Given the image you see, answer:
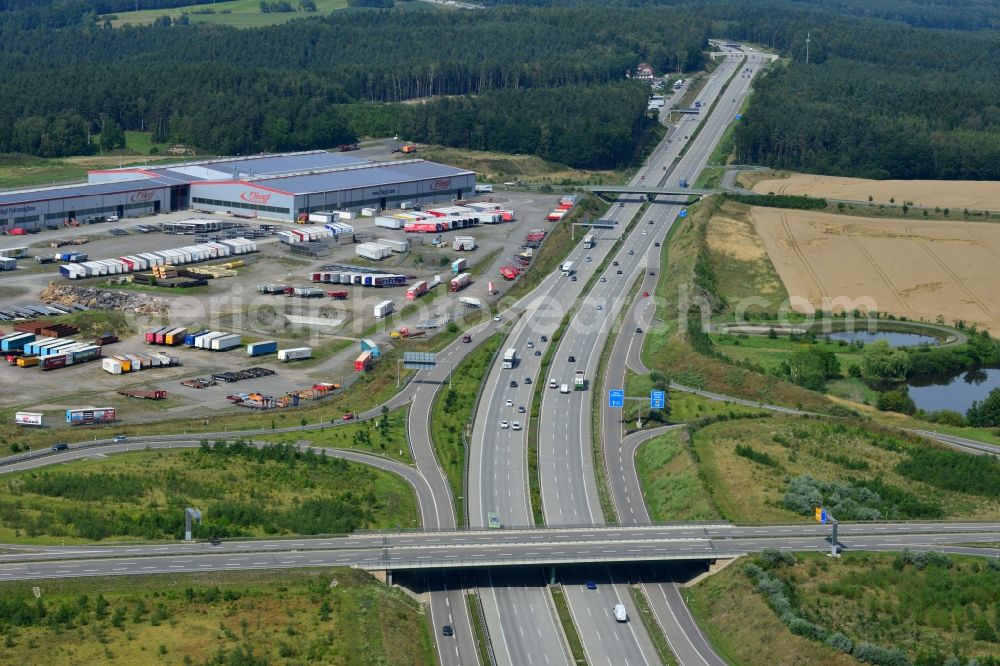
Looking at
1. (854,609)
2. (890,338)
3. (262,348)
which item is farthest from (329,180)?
(854,609)

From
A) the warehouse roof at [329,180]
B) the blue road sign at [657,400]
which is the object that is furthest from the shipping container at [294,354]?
the warehouse roof at [329,180]

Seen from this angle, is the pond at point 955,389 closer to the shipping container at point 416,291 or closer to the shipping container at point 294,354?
the shipping container at point 416,291

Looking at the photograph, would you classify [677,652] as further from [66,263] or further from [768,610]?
[66,263]

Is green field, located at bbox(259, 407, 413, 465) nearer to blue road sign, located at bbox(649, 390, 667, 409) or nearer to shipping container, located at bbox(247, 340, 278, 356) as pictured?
shipping container, located at bbox(247, 340, 278, 356)

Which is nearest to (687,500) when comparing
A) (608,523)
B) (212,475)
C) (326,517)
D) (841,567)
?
(608,523)

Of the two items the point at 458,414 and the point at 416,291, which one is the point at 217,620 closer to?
the point at 458,414

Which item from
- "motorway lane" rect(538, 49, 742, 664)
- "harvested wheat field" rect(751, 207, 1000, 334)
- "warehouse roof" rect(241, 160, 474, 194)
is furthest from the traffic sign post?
"warehouse roof" rect(241, 160, 474, 194)
